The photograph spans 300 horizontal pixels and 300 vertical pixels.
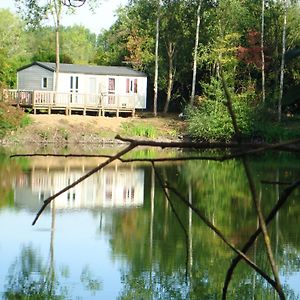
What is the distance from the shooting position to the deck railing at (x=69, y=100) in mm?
34688

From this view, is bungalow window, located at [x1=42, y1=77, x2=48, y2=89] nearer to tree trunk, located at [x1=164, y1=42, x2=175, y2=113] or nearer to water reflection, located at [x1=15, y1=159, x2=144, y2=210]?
tree trunk, located at [x1=164, y1=42, x2=175, y2=113]

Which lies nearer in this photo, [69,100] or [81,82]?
[69,100]

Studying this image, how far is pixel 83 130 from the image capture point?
32969 millimetres

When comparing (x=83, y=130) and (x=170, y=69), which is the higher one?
(x=170, y=69)

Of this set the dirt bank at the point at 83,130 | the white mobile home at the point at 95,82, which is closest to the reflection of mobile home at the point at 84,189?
the dirt bank at the point at 83,130

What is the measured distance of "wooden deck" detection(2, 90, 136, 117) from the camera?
114 feet

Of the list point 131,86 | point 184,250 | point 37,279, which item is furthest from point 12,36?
point 37,279

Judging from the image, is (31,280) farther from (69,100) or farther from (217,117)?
(69,100)

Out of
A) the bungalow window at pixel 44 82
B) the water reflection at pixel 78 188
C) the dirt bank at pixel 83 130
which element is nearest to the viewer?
the water reflection at pixel 78 188

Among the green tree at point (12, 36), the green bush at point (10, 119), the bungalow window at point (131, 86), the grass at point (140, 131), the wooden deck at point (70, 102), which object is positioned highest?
the green tree at point (12, 36)

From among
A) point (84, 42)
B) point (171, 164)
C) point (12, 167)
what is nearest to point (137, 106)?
point (171, 164)

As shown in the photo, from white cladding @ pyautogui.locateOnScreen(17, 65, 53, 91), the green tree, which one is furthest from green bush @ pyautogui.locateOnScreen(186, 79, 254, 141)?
the green tree

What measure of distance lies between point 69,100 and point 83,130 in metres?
3.27

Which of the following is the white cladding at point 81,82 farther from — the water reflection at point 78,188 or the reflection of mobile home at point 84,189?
the reflection of mobile home at point 84,189
